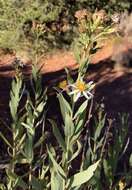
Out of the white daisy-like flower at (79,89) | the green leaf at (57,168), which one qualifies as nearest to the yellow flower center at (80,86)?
the white daisy-like flower at (79,89)

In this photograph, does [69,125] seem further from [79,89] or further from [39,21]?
[39,21]

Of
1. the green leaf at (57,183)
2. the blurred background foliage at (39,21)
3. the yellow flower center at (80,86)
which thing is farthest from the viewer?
the blurred background foliage at (39,21)

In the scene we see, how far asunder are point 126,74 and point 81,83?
695 cm

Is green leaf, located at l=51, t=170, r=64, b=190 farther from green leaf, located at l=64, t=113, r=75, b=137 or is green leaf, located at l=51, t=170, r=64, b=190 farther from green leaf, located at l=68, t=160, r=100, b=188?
green leaf, located at l=64, t=113, r=75, b=137

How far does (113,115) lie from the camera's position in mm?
6641

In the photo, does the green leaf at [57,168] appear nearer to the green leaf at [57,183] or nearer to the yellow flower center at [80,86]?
the green leaf at [57,183]

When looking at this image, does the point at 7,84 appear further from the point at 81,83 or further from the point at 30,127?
the point at 81,83

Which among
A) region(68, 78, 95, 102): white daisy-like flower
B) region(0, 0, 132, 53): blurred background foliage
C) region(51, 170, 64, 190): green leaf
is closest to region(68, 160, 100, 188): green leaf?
region(51, 170, 64, 190): green leaf

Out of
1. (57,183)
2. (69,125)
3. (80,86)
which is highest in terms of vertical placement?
(80,86)

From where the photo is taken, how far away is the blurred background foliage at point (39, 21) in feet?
30.8

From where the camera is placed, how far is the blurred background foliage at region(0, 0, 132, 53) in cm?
939

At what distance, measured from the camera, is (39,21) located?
9258 mm

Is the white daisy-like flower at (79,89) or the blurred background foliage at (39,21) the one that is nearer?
the white daisy-like flower at (79,89)

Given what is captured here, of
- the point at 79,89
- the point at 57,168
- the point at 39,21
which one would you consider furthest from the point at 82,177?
the point at 39,21
